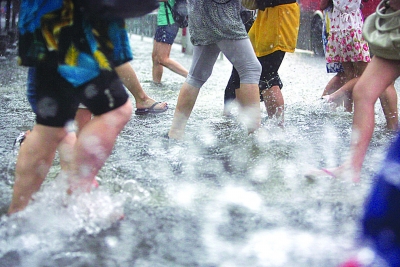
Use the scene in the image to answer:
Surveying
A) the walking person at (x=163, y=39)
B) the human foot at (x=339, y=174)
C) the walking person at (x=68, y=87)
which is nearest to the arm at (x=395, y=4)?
the human foot at (x=339, y=174)

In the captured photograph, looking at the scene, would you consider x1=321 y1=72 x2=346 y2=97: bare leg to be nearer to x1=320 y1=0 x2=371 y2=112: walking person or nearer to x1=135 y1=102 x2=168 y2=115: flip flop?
x1=320 y1=0 x2=371 y2=112: walking person

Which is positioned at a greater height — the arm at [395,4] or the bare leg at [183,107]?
the arm at [395,4]

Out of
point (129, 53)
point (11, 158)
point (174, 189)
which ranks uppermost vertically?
point (129, 53)

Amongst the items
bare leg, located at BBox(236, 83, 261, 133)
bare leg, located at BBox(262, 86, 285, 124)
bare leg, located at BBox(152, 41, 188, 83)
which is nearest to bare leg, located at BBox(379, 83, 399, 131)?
bare leg, located at BBox(262, 86, 285, 124)

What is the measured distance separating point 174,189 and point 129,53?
778 millimetres

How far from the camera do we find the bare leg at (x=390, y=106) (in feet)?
13.7

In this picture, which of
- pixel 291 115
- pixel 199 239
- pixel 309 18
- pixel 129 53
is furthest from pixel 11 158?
pixel 309 18

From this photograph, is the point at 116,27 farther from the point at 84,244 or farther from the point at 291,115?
the point at 291,115

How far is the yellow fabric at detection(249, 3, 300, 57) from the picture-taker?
413 cm

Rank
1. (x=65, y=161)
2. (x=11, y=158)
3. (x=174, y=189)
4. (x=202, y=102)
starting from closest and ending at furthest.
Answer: (x=65, y=161) < (x=174, y=189) < (x=11, y=158) < (x=202, y=102)

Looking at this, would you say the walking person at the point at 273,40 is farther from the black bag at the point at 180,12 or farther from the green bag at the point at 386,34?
the black bag at the point at 180,12

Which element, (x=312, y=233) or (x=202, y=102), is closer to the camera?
(x=312, y=233)

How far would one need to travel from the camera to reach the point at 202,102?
18.4ft

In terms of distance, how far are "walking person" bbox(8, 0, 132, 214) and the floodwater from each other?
16 cm
